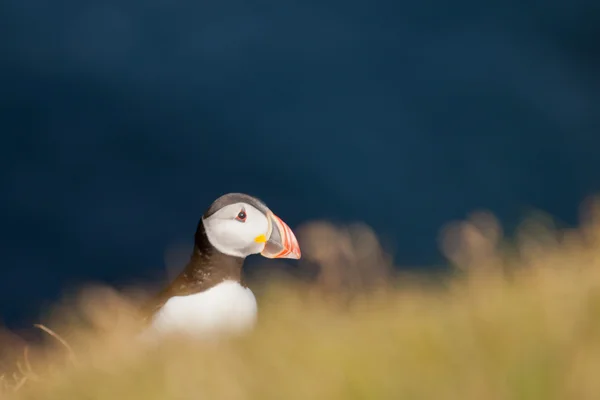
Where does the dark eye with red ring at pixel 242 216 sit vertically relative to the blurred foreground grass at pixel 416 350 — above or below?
above

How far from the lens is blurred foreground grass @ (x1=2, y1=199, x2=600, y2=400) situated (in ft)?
9.35

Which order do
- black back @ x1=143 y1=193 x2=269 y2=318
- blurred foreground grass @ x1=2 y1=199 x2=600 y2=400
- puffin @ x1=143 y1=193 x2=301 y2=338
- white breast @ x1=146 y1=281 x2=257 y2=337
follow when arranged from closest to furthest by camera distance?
1. blurred foreground grass @ x1=2 y1=199 x2=600 y2=400
2. white breast @ x1=146 y1=281 x2=257 y2=337
3. puffin @ x1=143 y1=193 x2=301 y2=338
4. black back @ x1=143 y1=193 x2=269 y2=318

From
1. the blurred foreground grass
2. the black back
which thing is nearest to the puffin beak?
the black back

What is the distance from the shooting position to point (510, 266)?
413 centimetres

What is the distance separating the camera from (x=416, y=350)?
9.93ft

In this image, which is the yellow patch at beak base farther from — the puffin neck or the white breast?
the white breast

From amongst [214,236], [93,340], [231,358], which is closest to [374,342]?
[231,358]

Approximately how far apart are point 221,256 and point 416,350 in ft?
13.0

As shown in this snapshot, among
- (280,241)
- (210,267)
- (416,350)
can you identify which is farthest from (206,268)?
(416,350)

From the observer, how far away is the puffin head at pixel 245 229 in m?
6.85

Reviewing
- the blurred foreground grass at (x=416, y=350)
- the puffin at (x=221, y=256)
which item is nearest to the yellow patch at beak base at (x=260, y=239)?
the puffin at (x=221, y=256)

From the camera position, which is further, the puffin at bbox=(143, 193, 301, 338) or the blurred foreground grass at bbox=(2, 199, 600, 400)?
the puffin at bbox=(143, 193, 301, 338)

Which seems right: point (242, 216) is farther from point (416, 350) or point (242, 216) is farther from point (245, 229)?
point (416, 350)

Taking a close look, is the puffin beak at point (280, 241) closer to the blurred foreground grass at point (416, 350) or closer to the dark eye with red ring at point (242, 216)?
the dark eye with red ring at point (242, 216)
